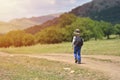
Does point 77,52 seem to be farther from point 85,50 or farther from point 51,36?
point 51,36

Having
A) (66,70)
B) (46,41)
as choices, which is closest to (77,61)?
(66,70)

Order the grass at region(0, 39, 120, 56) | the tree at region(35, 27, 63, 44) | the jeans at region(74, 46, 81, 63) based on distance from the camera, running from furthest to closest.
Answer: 1. the tree at region(35, 27, 63, 44)
2. the grass at region(0, 39, 120, 56)
3. the jeans at region(74, 46, 81, 63)

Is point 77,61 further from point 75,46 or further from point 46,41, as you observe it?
point 46,41

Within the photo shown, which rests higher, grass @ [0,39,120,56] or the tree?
the tree

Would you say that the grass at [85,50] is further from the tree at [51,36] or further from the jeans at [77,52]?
the tree at [51,36]

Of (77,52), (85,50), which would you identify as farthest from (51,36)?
(77,52)

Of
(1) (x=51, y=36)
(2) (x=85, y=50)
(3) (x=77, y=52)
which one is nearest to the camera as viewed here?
(3) (x=77, y=52)

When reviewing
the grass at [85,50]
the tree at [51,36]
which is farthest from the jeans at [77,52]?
the tree at [51,36]

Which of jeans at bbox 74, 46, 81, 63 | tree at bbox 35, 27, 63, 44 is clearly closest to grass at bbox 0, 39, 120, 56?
jeans at bbox 74, 46, 81, 63

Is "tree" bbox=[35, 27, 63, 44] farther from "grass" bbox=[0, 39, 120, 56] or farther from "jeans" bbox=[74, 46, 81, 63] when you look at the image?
"jeans" bbox=[74, 46, 81, 63]

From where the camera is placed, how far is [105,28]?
151 meters

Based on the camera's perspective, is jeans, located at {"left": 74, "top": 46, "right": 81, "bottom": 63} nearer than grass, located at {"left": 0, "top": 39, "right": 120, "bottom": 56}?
Yes

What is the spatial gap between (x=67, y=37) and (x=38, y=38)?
6.96 meters

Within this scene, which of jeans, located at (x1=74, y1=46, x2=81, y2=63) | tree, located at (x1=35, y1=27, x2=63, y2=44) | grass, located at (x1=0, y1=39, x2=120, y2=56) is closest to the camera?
jeans, located at (x1=74, y1=46, x2=81, y2=63)
